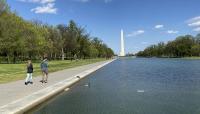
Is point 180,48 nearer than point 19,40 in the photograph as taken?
No

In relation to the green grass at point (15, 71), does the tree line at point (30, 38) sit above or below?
above

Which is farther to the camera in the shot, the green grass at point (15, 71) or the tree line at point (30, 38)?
the tree line at point (30, 38)

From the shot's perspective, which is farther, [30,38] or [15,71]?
[30,38]

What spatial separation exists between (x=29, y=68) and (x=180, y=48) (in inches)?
7140

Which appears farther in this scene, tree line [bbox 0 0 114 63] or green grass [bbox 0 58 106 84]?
tree line [bbox 0 0 114 63]

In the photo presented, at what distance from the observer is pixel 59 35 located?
120m

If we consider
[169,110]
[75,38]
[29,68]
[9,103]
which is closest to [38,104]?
[9,103]

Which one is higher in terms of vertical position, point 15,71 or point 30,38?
point 30,38

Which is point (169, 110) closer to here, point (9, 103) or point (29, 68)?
point (9, 103)

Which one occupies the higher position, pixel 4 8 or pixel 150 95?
pixel 4 8

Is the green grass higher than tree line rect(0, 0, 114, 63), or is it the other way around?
tree line rect(0, 0, 114, 63)

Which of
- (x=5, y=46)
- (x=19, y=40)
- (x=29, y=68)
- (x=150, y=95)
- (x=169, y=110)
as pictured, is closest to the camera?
(x=169, y=110)

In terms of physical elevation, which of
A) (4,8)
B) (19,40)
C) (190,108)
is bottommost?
(190,108)

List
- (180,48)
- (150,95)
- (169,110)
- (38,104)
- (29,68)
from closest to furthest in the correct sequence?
(169,110) → (38,104) → (150,95) → (29,68) → (180,48)
